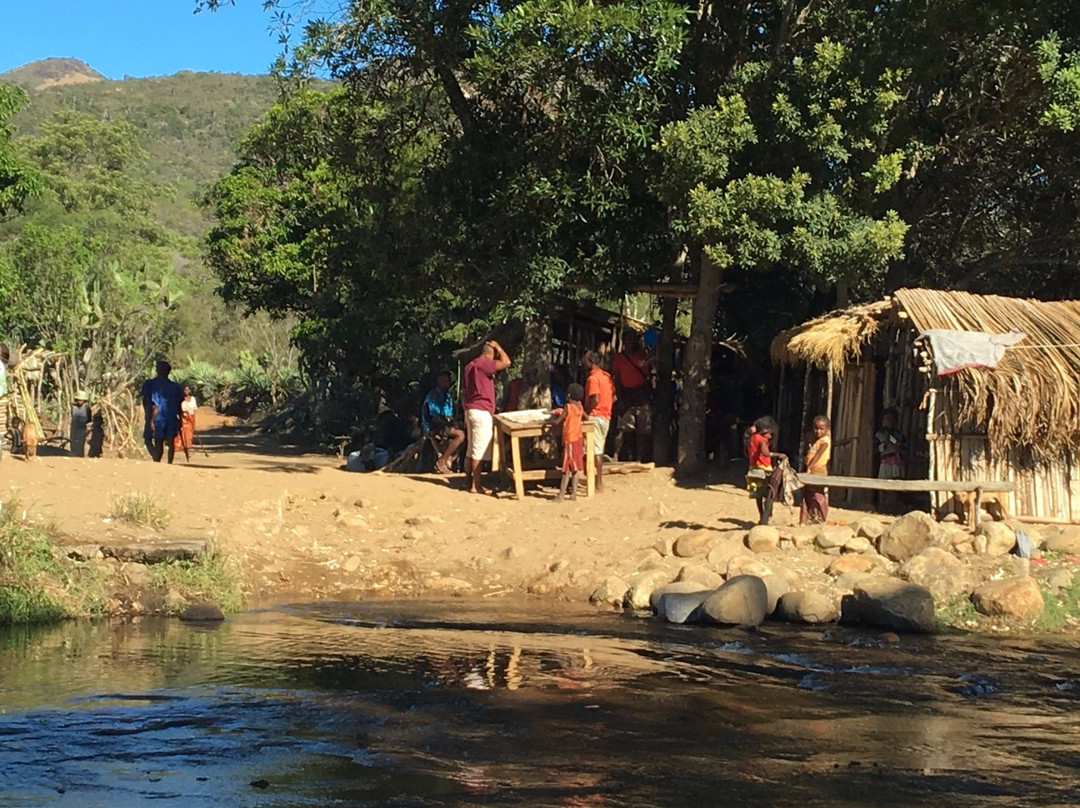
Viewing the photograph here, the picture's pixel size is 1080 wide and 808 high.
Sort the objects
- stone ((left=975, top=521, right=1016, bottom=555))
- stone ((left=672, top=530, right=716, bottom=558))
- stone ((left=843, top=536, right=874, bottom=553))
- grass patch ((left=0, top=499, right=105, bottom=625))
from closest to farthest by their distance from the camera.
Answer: grass patch ((left=0, top=499, right=105, bottom=625)) < stone ((left=975, top=521, right=1016, bottom=555)) < stone ((left=843, top=536, right=874, bottom=553)) < stone ((left=672, top=530, right=716, bottom=558))

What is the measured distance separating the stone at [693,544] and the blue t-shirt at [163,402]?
7.33 metres

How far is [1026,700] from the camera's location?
884cm

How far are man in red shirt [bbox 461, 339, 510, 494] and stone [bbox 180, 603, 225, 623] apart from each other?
4.70 m

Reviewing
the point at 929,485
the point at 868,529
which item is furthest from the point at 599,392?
the point at 929,485

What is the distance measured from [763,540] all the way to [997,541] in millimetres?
2174

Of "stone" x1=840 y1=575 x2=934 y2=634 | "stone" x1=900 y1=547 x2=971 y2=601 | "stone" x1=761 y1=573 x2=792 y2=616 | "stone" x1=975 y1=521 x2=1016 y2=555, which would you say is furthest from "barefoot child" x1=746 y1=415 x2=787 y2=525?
"stone" x1=975 y1=521 x2=1016 y2=555

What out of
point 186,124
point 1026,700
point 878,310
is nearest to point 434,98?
point 878,310

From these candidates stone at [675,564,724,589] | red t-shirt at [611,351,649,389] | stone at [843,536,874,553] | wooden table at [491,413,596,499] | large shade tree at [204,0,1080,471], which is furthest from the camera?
red t-shirt at [611,351,649,389]

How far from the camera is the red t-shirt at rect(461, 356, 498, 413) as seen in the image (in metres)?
15.4

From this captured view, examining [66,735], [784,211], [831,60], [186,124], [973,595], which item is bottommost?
[66,735]

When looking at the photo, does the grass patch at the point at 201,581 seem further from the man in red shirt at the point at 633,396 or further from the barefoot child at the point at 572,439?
→ the man in red shirt at the point at 633,396

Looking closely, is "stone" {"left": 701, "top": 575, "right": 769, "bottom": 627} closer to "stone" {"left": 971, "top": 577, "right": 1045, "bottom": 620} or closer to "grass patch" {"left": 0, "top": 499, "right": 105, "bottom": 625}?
"stone" {"left": 971, "top": 577, "right": 1045, "bottom": 620}

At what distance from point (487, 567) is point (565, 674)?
153 inches

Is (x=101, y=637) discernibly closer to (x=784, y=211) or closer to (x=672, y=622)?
(x=672, y=622)
